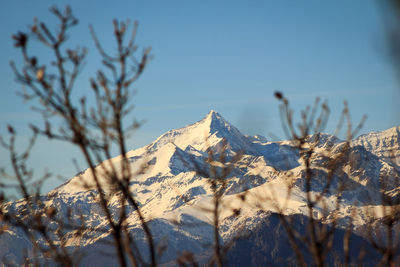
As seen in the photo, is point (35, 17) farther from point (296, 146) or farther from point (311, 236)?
point (311, 236)

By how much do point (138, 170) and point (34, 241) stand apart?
5362 millimetres

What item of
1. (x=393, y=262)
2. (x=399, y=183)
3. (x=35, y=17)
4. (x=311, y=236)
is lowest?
(x=393, y=262)

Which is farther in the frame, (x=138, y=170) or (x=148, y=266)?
(x=148, y=266)

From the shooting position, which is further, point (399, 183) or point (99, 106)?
point (399, 183)

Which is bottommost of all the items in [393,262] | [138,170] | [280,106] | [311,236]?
[393,262]

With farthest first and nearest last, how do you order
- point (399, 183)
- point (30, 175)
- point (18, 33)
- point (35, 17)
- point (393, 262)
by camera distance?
point (30, 175), point (399, 183), point (393, 262), point (35, 17), point (18, 33)

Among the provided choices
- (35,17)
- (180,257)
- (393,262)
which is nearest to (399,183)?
(393,262)

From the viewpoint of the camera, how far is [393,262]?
36.2 feet

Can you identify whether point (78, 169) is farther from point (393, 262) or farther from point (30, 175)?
point (393, 262)

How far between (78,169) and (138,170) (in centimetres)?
150

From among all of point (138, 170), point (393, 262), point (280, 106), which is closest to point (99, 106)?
point (138, 170)

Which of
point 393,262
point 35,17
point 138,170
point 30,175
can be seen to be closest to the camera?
point 35,17

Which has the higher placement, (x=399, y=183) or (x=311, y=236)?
(x=399, y=183)

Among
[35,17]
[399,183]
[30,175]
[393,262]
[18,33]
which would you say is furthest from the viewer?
[30,175]
